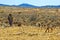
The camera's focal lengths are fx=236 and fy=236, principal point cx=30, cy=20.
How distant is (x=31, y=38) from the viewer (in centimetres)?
1423

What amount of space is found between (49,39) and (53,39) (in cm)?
23

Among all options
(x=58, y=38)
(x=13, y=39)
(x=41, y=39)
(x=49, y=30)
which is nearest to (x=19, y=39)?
(x=13, y=39)

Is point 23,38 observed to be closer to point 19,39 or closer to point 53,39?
point 19,39

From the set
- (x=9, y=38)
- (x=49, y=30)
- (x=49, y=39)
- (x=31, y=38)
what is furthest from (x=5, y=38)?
(x=49, y=30)

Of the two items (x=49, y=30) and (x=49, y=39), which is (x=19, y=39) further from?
(x=49, y=30)

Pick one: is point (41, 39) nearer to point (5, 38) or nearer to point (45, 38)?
point (45, 38)

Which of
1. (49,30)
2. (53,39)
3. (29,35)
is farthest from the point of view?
(49,30)

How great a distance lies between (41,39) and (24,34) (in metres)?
2.26

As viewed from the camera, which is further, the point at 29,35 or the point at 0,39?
the point at 29,35

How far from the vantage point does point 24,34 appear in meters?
15.8

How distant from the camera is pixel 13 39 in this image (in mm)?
13844

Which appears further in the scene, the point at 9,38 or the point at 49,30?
the point at 49,30

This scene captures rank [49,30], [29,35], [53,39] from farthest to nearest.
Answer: [49,30], [29,35], [53,39]

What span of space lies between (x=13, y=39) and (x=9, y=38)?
43 cm
